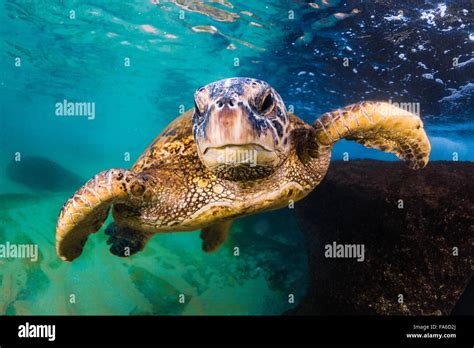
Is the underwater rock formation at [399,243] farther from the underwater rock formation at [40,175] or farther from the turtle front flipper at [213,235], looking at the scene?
the underwater rock formation at [40,175]

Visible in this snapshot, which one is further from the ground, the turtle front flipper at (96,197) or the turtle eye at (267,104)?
the turtle eye at (267,104)

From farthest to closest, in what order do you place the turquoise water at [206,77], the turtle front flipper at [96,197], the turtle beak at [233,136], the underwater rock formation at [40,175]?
the underwater rock formation at [40,175], the turquoise water at [206,77], the turtle front flipper at [96,197], the turtle beak at [233,136]

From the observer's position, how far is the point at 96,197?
2.83 metres

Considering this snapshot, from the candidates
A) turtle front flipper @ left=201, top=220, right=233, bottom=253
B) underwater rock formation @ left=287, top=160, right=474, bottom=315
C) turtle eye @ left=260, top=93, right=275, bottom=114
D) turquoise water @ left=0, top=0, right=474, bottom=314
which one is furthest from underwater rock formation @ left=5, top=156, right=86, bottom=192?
turtle eye @ left=260, top=93, right=275, bottom=114

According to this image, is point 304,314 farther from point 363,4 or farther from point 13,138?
point 13,138

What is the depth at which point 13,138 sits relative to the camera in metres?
81.6

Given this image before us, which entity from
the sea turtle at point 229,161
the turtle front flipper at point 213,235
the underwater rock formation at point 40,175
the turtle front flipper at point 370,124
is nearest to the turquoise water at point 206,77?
the underwater rock formation at point 40,175

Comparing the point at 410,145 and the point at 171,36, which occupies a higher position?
the point at 171,36

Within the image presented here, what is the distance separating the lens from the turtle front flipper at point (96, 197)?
2.81m

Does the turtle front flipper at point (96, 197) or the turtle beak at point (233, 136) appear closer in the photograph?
the turtle beak at point (233, 136)

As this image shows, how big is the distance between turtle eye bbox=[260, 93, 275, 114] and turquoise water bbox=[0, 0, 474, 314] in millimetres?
4484

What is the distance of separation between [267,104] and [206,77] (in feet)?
51.6

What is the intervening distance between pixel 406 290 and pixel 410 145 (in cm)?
205

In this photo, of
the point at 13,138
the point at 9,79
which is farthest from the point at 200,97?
the point at 13,138
